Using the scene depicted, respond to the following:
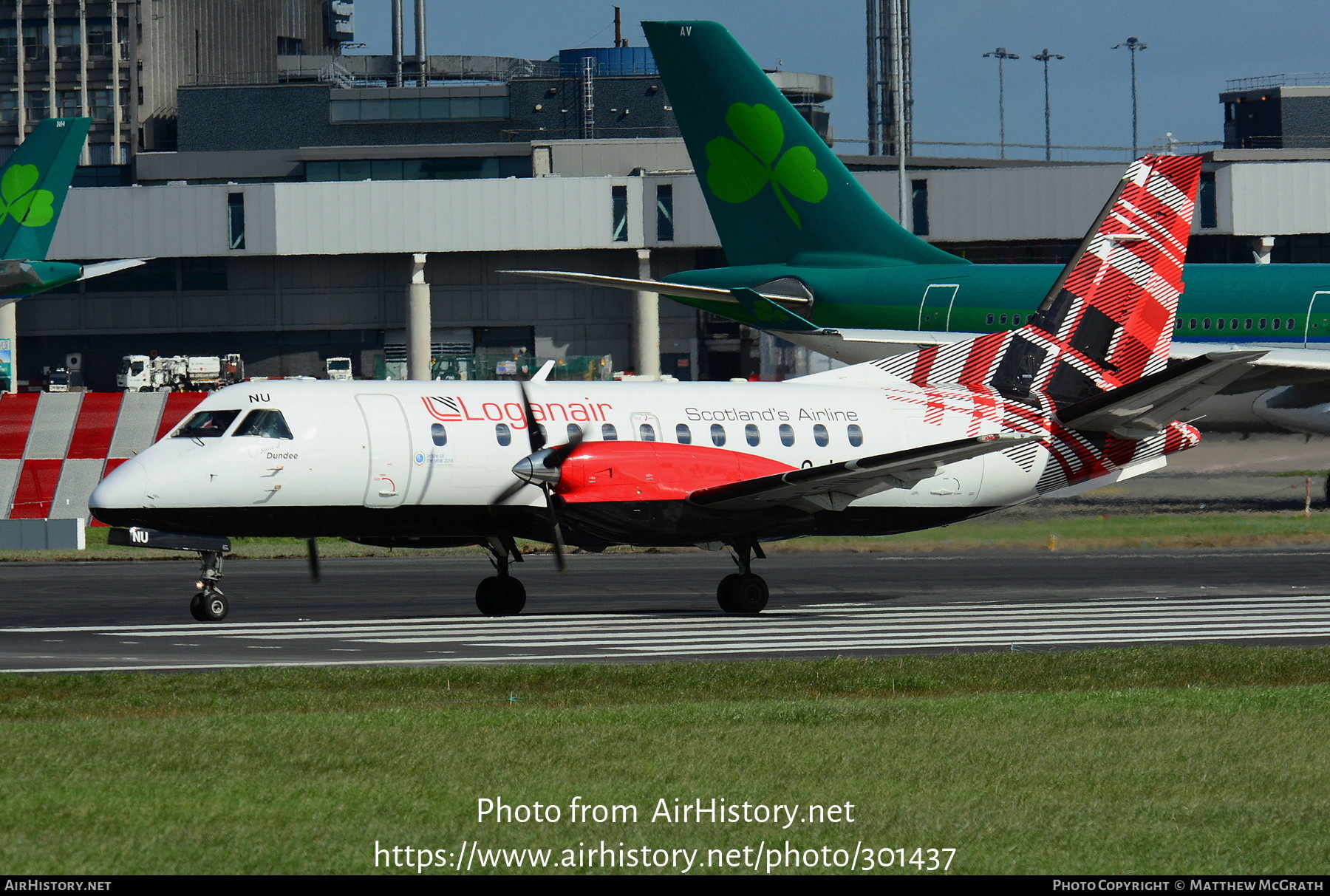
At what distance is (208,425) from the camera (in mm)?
23188

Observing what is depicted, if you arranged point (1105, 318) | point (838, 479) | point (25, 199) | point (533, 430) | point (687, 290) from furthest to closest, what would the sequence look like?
1. point (25, 199)
2. point (687, 290)
3. point (1105, 318)
4. point (533, 430)
5. point (838, 479)

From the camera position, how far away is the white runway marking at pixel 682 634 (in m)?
19.2

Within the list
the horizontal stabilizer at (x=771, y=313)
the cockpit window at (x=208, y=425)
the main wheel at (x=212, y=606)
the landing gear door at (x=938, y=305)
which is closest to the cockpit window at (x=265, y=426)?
the cockpit window at (x=208, y=425)

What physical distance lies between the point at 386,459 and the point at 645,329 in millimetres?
62952

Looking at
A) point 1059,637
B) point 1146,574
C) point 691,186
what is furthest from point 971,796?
point 691,186

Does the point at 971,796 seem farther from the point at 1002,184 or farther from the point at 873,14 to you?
the point at 873,14

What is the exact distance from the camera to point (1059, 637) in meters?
21.0

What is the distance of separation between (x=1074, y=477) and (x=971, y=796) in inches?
683

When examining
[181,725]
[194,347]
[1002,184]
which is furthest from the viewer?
[194,347]

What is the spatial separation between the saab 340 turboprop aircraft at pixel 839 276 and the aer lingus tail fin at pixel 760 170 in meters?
0.04

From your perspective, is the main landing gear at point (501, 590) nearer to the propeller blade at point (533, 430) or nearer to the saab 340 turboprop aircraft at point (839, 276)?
the propeller blade at point (533, 430)

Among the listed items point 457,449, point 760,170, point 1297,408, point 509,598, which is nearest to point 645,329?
point 760,170

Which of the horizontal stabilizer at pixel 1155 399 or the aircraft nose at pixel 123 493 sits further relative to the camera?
the horizontal stabilizer at pixel 1155 399

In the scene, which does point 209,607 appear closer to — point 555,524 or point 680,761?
point 555,524
